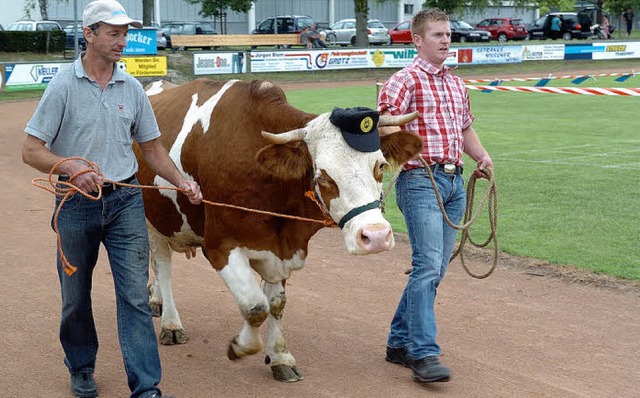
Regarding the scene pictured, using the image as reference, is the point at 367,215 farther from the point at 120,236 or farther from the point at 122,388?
the point at 122,388

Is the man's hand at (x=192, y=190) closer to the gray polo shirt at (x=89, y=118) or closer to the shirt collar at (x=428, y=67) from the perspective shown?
the gray polo shirt at (x=89, y=118)

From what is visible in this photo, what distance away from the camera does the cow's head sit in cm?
504

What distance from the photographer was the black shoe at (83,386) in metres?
5.59

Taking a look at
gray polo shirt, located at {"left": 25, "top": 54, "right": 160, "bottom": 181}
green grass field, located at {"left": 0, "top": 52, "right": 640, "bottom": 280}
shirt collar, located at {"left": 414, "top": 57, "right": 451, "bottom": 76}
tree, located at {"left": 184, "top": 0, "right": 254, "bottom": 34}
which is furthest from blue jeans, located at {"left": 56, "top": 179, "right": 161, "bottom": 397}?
tree, located at {"left": 184, "top": 0, "right": 254, "bottom": 34}

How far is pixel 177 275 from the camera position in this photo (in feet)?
28.5

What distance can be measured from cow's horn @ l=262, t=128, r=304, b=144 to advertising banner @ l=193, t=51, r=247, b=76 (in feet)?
97.2

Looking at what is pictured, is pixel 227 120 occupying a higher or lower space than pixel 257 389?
higher

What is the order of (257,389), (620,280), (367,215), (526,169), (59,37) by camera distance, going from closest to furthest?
1. (367,215)
2. (257,389)
3. (620,280)
4. (526,169)
5. (59,37)

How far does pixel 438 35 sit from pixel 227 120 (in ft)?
4.77

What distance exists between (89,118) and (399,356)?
2578 millimetres

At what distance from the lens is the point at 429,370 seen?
565 cm

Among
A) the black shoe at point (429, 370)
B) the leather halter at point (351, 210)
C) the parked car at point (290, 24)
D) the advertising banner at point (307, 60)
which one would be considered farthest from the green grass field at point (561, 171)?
the parked car at point (290, 24)

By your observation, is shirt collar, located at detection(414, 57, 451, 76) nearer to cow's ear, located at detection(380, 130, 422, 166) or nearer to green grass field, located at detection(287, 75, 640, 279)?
cow's ear, located at detection(380, 130, 422, 166)

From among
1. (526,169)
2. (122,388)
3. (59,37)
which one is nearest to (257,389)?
(122,388)
